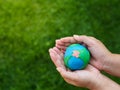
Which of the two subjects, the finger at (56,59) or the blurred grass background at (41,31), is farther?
the blurred grass background at (41,31)

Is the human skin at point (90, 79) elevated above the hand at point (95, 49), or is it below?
below

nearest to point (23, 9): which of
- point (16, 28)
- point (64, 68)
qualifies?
point (16, 28)

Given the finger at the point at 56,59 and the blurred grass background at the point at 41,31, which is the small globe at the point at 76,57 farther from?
the blurred grass background at the point at 41,31

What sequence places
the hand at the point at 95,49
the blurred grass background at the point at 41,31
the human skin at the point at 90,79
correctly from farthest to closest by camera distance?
1. the blurred grass background at the point at 41,31
2. the hand at the point at 95,49
3. the human skin at the point at 90,79

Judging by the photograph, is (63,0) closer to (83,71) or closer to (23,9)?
(23,9)

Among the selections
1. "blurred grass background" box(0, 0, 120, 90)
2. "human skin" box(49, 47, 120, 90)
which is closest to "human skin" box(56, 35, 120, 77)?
"human skin" box(49, 47, 120, 90)

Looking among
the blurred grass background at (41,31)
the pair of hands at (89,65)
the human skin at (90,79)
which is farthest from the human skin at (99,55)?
the blurred grass background at (41,31)

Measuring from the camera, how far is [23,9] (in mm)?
3689

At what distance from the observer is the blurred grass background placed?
323cm

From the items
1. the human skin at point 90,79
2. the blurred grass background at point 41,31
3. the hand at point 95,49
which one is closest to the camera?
the human skin at point 90,79

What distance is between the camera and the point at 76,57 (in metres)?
2.41

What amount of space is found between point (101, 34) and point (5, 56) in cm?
86

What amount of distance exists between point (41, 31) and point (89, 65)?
3.59 ft

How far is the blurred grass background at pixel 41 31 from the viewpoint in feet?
10.6
